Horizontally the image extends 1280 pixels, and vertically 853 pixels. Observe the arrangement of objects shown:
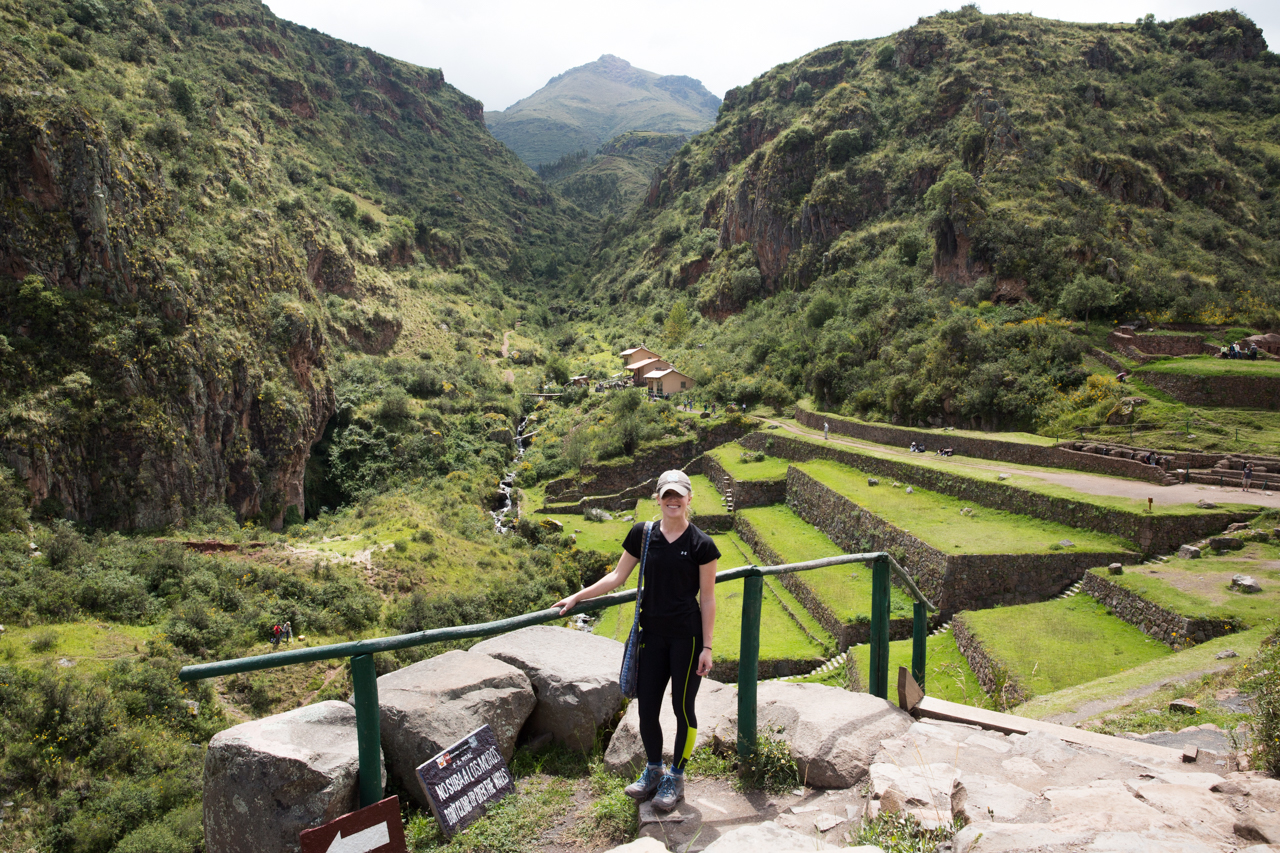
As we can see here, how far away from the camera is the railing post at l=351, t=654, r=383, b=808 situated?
325cm

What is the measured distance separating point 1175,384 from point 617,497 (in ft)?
75.3

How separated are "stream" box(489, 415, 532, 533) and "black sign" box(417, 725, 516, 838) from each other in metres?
28.4

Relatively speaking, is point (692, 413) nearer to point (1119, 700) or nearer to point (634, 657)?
point (1119, 700)

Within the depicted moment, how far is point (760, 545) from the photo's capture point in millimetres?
23594

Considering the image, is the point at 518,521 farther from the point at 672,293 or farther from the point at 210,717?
the point at 672,293

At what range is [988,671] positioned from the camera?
1212 centimetres

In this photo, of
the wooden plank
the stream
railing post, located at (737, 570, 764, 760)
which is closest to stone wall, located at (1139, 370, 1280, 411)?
the wooden plank

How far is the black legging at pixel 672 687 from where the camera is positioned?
3682 mm

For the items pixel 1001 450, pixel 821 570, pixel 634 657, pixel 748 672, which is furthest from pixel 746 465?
pixel 634 657

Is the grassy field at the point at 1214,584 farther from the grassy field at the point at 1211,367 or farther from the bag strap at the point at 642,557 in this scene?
the bag strap at the point at 642,557

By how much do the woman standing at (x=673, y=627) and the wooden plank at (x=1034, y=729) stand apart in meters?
1.99

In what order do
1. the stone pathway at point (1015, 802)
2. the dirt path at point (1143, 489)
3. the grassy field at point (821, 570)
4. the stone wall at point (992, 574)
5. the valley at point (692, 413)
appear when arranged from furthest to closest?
the grassy field at point (821, 570) → the dirt path at point (1143, 489) → the stone wall at point (992, 574) → the valley at point (692, 413) → the stone pathway at point (1015, 802)

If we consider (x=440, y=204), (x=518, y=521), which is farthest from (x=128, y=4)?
(x=440, y=204)

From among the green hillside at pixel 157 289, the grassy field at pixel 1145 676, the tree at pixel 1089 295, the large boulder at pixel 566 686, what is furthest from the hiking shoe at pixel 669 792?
the tree at pixel 1089 295
